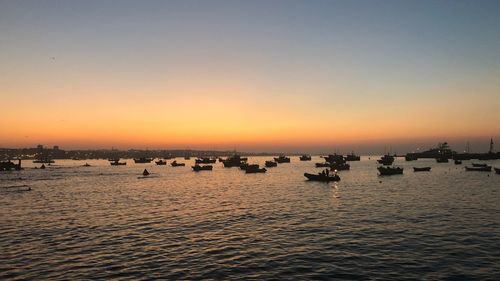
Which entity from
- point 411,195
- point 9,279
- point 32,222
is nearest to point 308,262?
point 9,279

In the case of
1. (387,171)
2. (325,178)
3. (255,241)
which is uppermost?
(387,171)

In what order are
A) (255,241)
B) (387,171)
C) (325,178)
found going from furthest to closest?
(387,171)
(325,178)
(255,241)

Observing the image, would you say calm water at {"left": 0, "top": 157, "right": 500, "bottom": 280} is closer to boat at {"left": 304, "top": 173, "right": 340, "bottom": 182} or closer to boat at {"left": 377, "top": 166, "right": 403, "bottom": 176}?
boat at {"left": 304, "top": 173, "right": 340, "bottom": 182}

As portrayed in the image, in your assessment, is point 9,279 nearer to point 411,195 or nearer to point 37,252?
point 37,252

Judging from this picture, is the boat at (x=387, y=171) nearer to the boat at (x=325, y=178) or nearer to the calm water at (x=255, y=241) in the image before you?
the boat at (x=325, y=178)

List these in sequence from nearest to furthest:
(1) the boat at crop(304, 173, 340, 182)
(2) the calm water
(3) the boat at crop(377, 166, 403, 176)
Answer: (2) the calm water → (1) the boat at crop(304, 173, 340, 182) → (3) the boat at crop(377, 166, 403, 176)

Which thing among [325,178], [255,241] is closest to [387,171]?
[325,178]

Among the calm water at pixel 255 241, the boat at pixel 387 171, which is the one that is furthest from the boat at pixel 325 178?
the calm water at pixel 255 241

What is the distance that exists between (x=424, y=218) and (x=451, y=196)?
77.3 ft

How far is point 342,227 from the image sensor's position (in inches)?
1348

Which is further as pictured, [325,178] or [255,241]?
[325,178]

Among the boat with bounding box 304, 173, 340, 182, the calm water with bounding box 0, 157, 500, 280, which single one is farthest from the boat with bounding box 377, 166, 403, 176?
the calm water with bounding box 0, 157, 500, 280

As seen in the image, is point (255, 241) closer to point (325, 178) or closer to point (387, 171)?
point (325, 178)

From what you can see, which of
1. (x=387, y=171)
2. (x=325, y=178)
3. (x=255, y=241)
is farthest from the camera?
(x=387, y=171)
